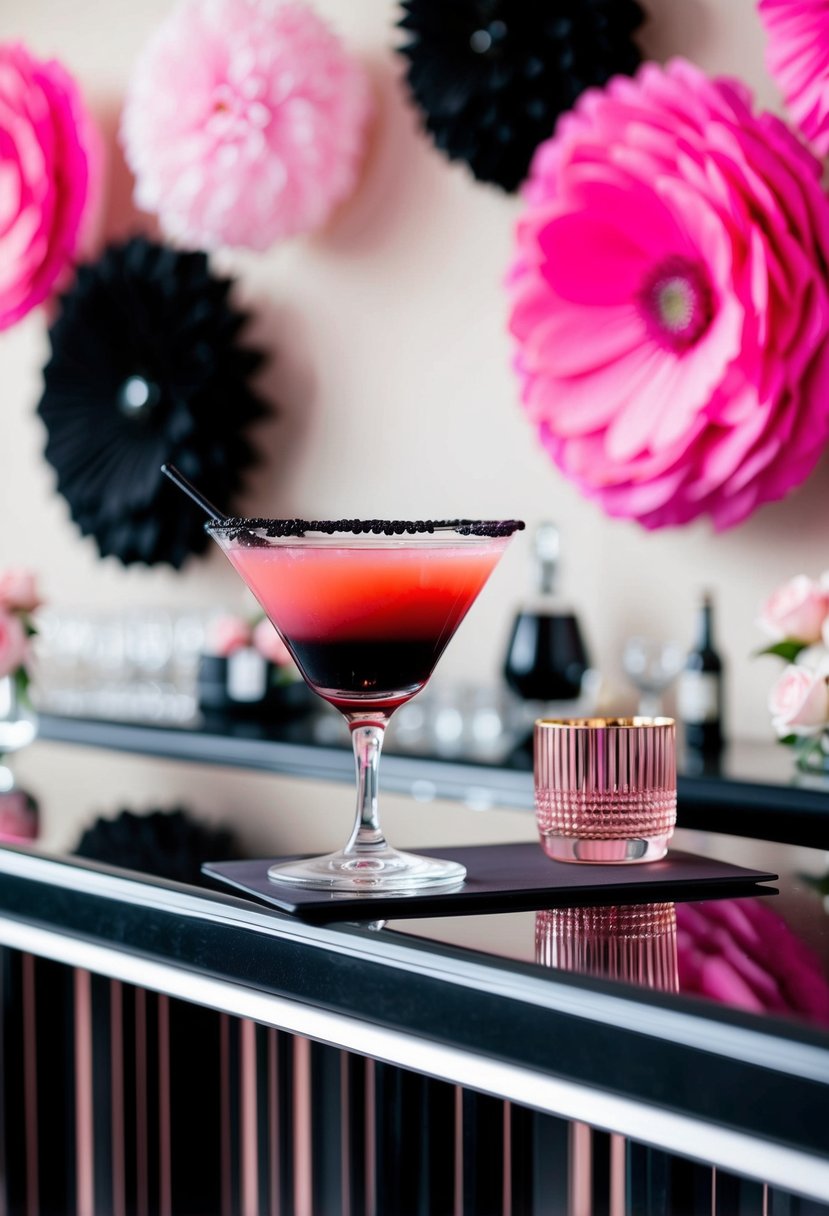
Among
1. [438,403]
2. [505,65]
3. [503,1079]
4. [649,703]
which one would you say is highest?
[505,65]

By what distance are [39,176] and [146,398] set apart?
0.51 m

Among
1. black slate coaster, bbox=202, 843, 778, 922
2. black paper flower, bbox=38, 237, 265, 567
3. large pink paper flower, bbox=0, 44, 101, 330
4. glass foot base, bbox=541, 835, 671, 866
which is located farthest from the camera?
large pink paper flower, bbox=0, 44, 101, 330

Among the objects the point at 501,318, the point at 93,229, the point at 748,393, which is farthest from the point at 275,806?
the point at 93,229

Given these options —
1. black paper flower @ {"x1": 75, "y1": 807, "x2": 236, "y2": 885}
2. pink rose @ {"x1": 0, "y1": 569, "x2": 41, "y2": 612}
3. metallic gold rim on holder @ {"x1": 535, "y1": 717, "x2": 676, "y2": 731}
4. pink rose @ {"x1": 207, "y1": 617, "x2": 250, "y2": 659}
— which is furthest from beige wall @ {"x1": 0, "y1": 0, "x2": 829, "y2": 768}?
metallic gold rim on holder @ {"x1": 535, "y1": 717, "x2": 676, "y2": 731}

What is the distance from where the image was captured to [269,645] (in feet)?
8.04

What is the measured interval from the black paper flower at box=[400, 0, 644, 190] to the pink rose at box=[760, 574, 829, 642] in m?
0.90

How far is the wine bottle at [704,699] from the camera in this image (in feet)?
6.41

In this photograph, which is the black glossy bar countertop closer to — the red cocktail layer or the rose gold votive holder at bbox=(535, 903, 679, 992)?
the rose gold votive holder at bbox=(535, 903, 679, 992)

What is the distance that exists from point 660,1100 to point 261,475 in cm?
226

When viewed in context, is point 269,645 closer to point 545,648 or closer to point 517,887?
point 545,648

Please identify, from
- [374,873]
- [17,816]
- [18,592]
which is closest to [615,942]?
[374,873]

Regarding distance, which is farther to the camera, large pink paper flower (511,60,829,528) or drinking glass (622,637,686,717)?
drinking glass (622,637,686,717)

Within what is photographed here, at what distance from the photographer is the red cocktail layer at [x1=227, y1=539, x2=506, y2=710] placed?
3.02ft

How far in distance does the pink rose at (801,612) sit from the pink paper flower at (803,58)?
59 centimetres
